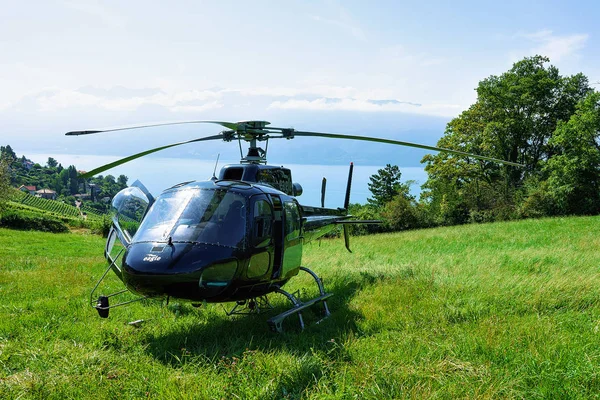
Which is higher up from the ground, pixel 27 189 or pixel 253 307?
pixel 253 307

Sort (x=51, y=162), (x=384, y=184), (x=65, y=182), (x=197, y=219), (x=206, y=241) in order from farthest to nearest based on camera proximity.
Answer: (x=51, y=162) < (x=65, y=182) < (x=384, y=184) < (x=197, y=219) < (x=206, y=241)

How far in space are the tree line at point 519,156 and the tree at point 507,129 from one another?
8 centimetres

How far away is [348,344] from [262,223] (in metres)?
1.99

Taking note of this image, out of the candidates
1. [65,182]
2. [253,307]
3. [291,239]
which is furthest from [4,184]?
[65,182]

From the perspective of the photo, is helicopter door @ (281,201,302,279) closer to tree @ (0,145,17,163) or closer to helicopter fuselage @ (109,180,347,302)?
helicopter fuselage @ (109,180,347,302)

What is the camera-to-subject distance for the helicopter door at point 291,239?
21.9 feet

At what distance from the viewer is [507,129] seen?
37.7m

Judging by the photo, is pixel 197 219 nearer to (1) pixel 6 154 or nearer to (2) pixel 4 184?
(2) pixel 4 184

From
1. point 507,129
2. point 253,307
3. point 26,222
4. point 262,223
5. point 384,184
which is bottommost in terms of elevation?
point 26,222

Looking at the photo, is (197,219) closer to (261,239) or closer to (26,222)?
(261,239)

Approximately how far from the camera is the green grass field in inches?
173

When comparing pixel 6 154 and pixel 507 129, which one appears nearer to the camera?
pixel 507 129

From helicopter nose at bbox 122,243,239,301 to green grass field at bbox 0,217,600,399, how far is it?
789mm

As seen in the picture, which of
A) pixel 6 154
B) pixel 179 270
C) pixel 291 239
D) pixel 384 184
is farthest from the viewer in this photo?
pixel 384 184
